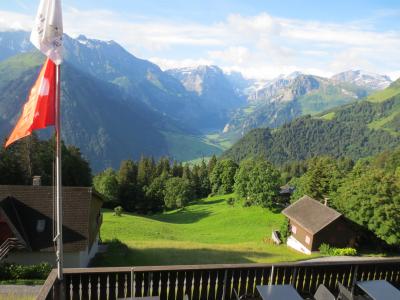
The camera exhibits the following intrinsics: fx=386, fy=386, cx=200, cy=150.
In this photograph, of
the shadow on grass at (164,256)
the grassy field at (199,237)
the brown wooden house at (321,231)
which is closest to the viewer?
the shadow on grass at (164,256)

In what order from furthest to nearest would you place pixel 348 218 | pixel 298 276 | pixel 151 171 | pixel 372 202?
pixel 151 171 < pixel 348 218 < pixel 372 202 < pixel 298 276

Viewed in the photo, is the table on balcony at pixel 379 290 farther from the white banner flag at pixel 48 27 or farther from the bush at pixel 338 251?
the bush at pixel 338 251

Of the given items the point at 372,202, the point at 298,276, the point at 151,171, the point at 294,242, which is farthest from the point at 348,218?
the point at 151,171

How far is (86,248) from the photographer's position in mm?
32812

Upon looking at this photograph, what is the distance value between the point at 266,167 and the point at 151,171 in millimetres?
46599

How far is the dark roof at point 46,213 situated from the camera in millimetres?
32875

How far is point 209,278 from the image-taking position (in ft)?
31.7

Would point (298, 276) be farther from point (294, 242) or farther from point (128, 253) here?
point (294, 242)

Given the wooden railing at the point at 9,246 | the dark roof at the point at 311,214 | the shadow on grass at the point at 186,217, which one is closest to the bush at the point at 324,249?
the dark roof at the point at 311,214

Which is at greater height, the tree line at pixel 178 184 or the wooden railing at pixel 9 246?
the wooden railing at pixel 9 246

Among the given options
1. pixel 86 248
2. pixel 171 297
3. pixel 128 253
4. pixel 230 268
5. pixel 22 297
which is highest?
pixel 230 268

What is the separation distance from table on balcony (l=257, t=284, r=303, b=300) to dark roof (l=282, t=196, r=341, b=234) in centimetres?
4350

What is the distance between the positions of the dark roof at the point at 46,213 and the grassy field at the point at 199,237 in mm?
3656

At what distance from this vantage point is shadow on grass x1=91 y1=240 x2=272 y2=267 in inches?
1353
